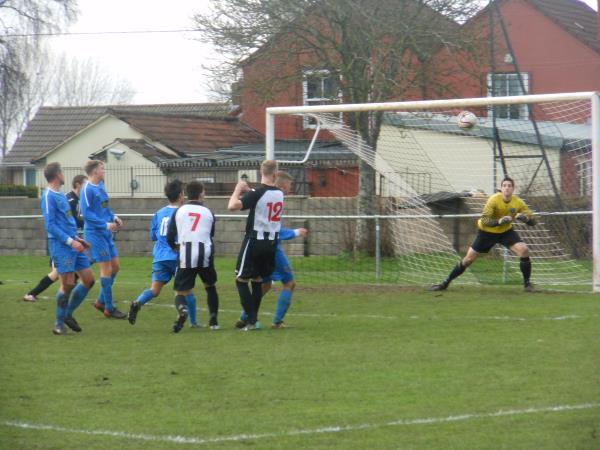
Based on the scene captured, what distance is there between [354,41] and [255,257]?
11.5 meters

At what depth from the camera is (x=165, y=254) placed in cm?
1266

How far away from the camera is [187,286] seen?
11711mm

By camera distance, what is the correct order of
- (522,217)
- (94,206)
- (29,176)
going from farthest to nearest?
(29,176) → (522,217) → (94,206)

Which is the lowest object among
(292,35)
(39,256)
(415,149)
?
(39,256)

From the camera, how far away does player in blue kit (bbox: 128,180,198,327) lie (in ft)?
40.5

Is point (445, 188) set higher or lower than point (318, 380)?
higher

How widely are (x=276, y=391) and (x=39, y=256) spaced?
20140 mm

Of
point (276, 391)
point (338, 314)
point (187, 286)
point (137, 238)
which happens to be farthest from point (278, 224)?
point (137, 238)

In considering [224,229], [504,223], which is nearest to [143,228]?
[224,229]

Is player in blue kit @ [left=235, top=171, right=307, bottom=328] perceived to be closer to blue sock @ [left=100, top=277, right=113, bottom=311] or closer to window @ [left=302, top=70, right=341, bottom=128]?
blue sock @ [left=100, top=277, right=113, bottom=311]

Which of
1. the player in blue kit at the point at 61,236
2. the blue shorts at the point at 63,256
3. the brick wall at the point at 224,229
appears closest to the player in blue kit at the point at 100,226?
the player in blue kit at the point at 61,236

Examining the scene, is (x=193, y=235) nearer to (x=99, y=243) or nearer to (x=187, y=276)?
(x=187, y=276)

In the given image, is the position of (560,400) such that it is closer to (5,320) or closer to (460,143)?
(5,320)

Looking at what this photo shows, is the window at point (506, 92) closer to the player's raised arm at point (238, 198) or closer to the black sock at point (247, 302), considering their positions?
the player's raised arm at point (238, 198)
